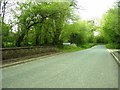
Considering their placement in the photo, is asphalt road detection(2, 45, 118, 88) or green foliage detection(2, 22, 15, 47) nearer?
asphalt road detection(2, 45, 118, 88)

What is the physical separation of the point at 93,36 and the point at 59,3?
3339 inches

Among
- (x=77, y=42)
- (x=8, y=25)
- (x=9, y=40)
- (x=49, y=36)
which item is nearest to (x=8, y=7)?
(x=8, y=25)

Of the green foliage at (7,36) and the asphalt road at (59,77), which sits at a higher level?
the green foliage at (7,36)

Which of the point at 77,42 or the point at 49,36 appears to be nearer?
the point at 49,36

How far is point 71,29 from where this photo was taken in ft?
159

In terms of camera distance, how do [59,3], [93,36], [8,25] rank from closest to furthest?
[8,25]
[59,3]
[93,36]

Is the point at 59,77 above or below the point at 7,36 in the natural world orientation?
below

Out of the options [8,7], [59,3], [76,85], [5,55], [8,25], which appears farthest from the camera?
[59,3]

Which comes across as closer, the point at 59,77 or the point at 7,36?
the point at 59,77

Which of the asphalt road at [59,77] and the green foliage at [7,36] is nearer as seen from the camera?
the asphalt road at [59,77]

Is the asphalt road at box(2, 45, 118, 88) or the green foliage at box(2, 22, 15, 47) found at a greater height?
the green foliage at box(2, 22, 15, 47)

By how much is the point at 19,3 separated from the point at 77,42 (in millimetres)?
49026

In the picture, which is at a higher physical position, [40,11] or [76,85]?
[40,11]

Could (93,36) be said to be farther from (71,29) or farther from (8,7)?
(8,7)
